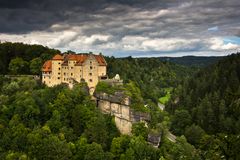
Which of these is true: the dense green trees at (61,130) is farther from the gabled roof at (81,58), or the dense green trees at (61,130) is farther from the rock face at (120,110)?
the gabled roof at (81,58)

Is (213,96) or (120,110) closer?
(120,110)

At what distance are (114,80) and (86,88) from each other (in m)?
5.33

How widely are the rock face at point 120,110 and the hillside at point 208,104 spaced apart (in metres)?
11.4

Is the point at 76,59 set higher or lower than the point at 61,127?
higher

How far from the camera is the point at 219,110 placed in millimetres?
97375

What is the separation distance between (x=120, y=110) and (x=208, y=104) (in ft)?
137

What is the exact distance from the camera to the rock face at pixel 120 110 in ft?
211

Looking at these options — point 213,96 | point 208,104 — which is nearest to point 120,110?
point 208,104

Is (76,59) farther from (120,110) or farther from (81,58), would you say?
(120,110)

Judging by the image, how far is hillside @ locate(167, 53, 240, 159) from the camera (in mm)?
89681

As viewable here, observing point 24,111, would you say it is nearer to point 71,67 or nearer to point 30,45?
point 71,67

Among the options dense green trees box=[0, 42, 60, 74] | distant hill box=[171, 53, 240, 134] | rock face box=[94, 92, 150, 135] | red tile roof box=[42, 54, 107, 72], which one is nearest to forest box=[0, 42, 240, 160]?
dense green trees box=[0, 42, 60, 74]

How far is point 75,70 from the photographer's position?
231 feet

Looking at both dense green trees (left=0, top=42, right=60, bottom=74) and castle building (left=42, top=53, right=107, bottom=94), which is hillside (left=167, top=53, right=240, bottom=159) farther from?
dense green trees (left=0, top=42, right=60, bottom=74)
